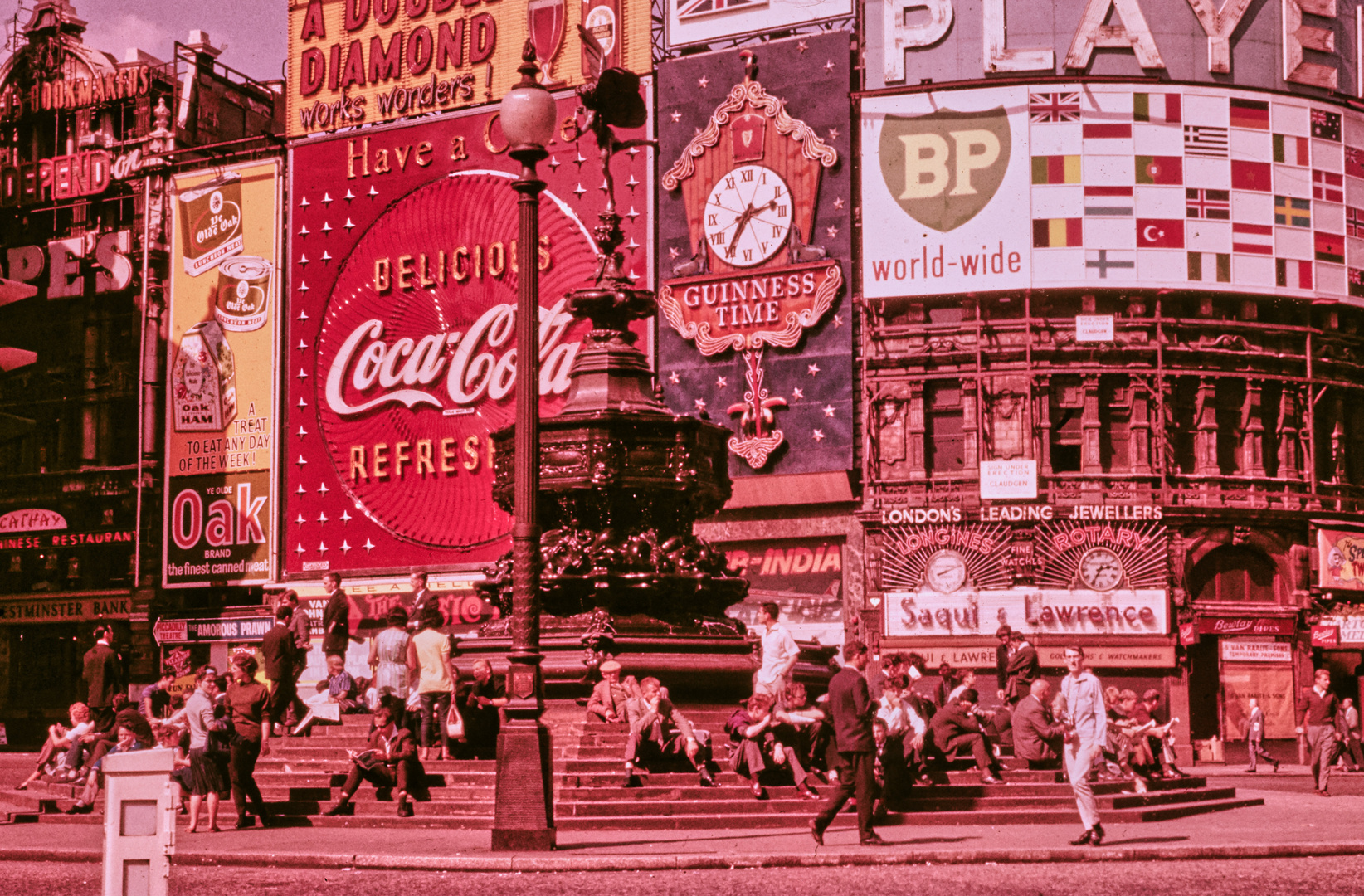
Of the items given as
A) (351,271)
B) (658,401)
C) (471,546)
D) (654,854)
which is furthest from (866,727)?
(351,271)

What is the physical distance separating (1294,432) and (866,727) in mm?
31930

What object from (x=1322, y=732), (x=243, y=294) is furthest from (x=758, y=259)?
(x=1322, y=732)

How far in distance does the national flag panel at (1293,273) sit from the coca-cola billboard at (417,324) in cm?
1674

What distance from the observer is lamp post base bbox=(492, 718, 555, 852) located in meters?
14.9

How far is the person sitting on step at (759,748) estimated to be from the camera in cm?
1864

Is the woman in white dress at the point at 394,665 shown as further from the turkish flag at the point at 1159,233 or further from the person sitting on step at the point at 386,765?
the turkish flag at the point at 1159,233

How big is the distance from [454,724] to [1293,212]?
3178 centimetres

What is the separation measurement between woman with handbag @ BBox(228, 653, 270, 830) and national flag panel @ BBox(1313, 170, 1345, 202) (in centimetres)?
3398

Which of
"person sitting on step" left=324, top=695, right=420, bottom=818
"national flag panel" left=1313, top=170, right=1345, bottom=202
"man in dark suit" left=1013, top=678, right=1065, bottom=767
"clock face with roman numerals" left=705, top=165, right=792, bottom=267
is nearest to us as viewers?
"person sitting on step" left=324, top=695, right=420, bottom=818

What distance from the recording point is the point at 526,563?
15.4m

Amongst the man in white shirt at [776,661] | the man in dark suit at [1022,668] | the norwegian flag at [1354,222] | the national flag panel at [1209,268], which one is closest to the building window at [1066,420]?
the national flag panel at [1209,268]

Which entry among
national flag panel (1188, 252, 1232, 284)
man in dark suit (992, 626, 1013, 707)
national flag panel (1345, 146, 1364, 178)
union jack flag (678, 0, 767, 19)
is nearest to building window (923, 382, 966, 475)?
national flag panel (1188, 252, 1232, 284)

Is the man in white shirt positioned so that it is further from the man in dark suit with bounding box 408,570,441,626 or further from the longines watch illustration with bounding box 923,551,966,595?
the longines watch illustration with bounding box 923,551,966,595

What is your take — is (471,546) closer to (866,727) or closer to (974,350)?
(974,350)
